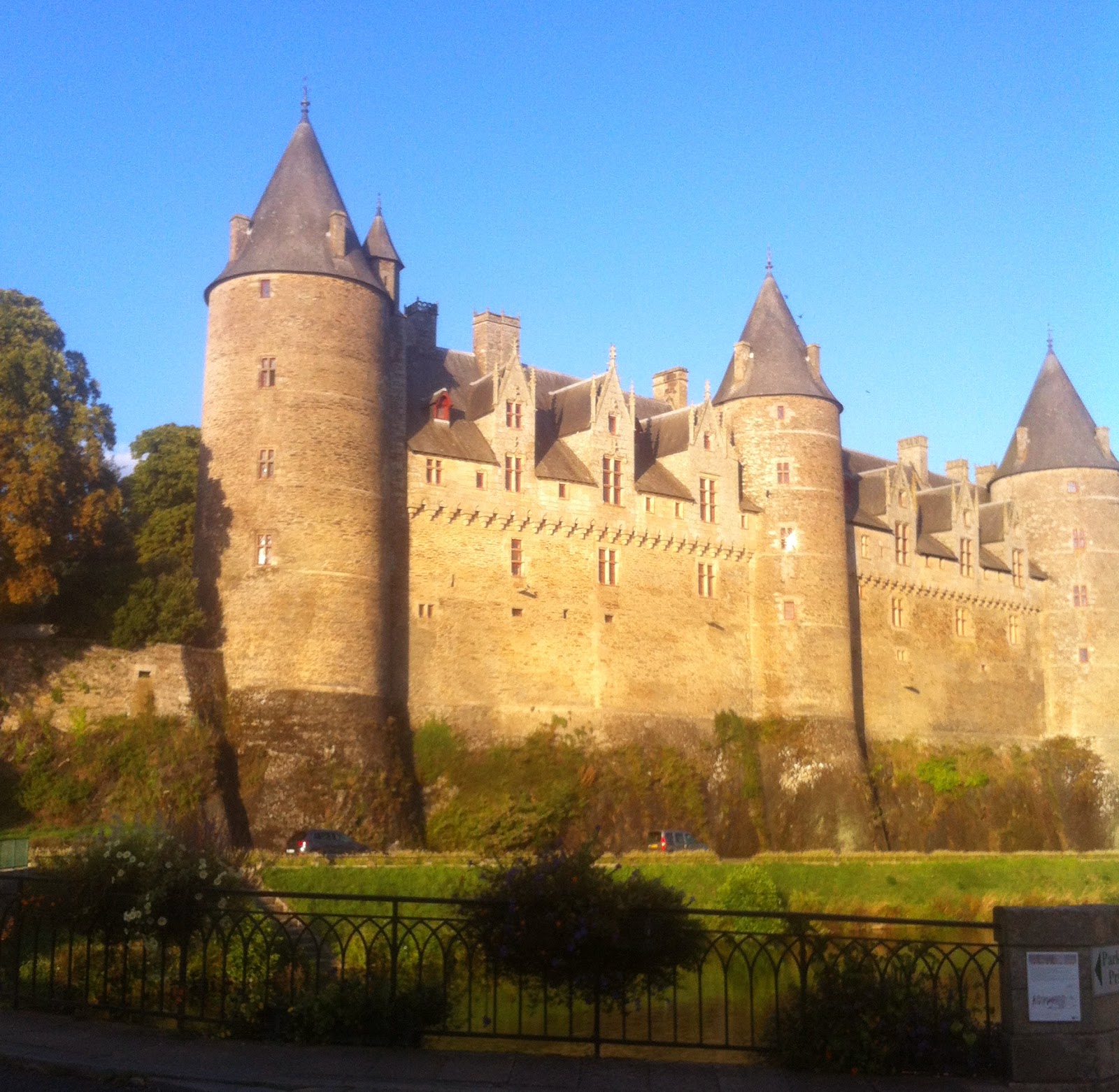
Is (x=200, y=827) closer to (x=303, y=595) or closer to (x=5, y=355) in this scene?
(x=303, y=595)

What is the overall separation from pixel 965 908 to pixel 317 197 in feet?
75.1

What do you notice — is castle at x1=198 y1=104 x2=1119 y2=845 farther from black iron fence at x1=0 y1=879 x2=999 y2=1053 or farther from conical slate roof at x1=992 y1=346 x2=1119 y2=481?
black iron fence at x1=0 y1=879 x2=999 y2=1053

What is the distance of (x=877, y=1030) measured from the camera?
35.7 ft

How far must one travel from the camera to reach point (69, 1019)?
39.3ft

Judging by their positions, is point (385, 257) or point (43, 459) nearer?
point (43, 459)

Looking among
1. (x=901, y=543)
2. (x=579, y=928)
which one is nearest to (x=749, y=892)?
(x=579, y=928)

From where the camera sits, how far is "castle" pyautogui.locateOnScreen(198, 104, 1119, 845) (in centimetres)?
3384

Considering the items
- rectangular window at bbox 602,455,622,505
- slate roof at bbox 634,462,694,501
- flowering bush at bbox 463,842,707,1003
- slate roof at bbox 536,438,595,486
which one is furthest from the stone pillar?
slate roof at bbox 634,462,694,501

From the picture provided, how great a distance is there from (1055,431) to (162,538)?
3596 centimetres

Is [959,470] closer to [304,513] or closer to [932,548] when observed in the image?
[932,548]

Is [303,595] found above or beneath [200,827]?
above

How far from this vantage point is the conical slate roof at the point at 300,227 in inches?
1374

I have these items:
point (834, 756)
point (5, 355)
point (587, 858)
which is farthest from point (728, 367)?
point (587, 858)

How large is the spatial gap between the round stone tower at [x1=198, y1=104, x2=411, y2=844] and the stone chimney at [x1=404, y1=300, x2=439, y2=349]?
5553 millimetres
